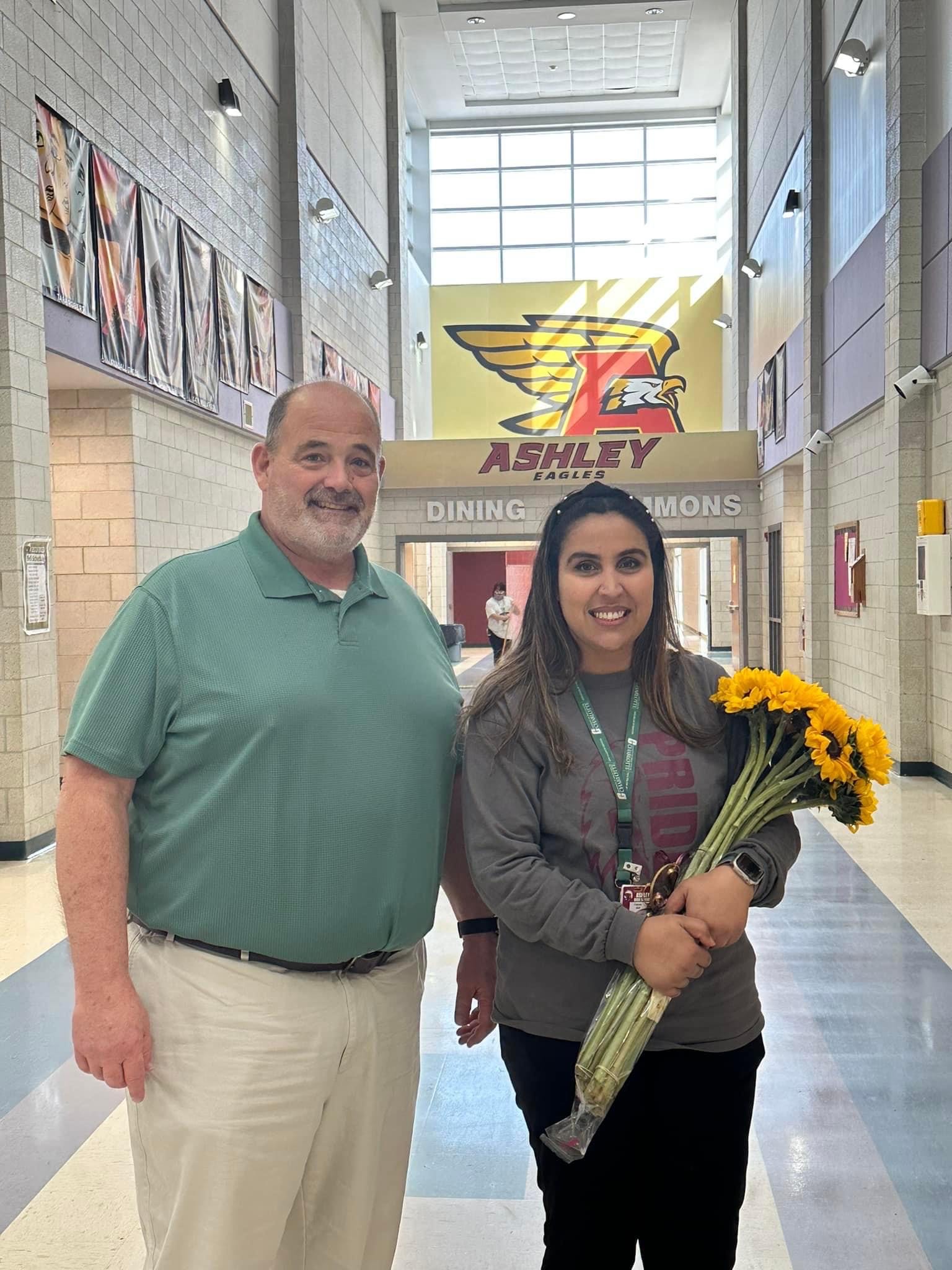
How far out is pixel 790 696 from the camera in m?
1.67

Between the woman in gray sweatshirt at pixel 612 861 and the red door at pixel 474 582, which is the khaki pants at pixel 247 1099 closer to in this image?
the woman in gray sweatshirt at pixel 612 861

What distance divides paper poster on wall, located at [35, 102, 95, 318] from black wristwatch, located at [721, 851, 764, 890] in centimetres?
646

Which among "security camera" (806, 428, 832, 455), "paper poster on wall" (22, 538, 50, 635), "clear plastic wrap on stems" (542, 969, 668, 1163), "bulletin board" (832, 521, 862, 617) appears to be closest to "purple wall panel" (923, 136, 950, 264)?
"bulletin board" (832, 521, 862, 617)

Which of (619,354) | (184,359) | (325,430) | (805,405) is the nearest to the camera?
(325,430)

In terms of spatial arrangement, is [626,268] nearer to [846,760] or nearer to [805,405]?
[805,405]

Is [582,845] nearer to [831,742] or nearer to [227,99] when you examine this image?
[831,742]

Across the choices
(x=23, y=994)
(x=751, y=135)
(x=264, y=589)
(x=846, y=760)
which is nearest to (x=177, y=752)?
(x=264, y=589)

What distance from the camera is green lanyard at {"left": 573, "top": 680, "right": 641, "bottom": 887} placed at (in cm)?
165

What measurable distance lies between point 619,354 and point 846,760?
22480 millimetres

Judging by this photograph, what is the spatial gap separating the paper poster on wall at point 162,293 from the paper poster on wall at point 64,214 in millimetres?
1072

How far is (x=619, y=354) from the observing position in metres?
23.1

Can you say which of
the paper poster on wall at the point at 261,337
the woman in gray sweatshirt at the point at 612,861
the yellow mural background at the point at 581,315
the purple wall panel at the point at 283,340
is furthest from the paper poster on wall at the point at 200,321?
the yellow mural background at the point at 581,315

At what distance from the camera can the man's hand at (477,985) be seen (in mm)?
2062

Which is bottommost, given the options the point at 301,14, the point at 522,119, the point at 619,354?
the point at 619,354
